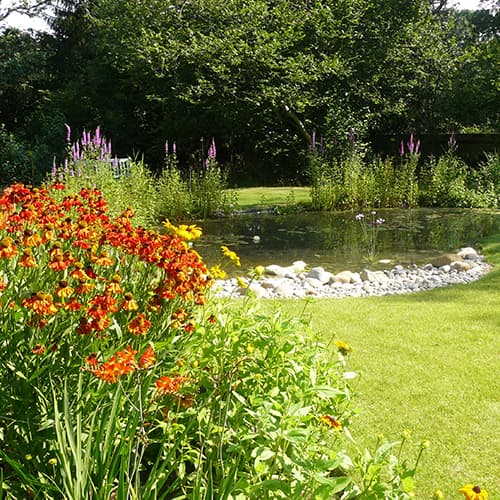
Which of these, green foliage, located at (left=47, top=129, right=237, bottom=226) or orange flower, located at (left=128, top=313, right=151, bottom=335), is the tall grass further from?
orange flower, located at (left=128, top=313, right=151, bottom=335)

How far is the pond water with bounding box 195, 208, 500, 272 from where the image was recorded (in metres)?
6.27

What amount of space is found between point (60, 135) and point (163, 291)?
52.7 feet

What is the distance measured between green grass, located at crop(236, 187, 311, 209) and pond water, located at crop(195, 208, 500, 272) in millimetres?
920

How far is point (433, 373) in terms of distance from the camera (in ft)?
9.41

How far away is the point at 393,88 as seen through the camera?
1436cm

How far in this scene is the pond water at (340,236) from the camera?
6.27m

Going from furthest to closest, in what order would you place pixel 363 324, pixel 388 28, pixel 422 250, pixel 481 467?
1. pixel 388 28
2. pixel 422 250
3. pixel 363 324
4. pixel 481 467

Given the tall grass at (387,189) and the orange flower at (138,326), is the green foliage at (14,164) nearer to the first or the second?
the tall grass at (387,189)

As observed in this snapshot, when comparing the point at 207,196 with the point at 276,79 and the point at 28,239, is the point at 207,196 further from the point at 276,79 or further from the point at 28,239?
the point at 28,239

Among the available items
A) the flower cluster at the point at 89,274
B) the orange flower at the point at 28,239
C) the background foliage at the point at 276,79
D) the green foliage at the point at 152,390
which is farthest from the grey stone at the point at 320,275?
the background foliage at the point at 276,79

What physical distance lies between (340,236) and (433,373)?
473cm

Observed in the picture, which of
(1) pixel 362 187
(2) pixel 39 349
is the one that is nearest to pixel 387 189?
(1) pixel 362 187

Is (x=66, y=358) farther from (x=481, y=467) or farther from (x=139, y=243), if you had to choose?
(x=481, y=467)

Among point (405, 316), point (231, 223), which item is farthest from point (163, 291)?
point (231, 223)
